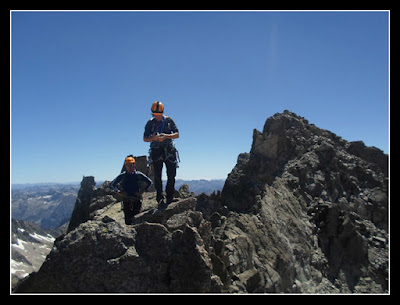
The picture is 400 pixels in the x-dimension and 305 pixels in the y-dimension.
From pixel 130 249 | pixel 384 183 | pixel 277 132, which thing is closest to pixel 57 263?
pixel 130 249

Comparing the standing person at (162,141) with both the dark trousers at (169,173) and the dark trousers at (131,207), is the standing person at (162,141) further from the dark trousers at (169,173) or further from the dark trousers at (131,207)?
the dark trousers at (131,207)

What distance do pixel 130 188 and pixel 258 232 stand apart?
11.9 m

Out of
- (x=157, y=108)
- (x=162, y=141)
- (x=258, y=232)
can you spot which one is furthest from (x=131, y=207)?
(x=258, y=232)

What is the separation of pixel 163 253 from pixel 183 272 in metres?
0.79

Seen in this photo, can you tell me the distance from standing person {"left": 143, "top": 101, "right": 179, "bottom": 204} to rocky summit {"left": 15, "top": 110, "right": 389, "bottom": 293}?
1.50 metres

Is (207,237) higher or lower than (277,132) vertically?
lower

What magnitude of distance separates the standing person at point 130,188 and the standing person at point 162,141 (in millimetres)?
882

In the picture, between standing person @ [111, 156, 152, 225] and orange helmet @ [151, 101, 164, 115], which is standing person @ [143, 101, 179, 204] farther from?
standing person @ [111, 156, 152, 225]
